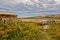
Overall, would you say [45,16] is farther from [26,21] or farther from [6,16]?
[6,16]

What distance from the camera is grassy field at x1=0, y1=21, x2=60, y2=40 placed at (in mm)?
6148

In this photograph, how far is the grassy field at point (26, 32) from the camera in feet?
20.2

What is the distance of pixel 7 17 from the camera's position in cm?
628

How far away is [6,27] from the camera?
6188 mm

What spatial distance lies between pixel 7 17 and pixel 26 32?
0.62m

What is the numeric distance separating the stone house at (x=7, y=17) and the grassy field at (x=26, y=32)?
110 millimetres

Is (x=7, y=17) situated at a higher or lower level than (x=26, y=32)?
higher

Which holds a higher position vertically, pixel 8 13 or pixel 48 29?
pixel 8 13

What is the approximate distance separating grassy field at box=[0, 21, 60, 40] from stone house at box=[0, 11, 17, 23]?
110 mm

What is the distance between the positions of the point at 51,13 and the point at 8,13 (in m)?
1.12

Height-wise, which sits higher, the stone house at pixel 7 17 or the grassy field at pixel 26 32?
the stone house at pixel 7 17

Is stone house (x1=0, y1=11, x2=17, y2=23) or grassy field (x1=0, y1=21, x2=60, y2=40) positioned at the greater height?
stone house (x1=0, y1=11, x2=17, y2=23)

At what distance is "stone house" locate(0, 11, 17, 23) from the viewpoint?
622 centimetres

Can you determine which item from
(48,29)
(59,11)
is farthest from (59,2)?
(48,29)
